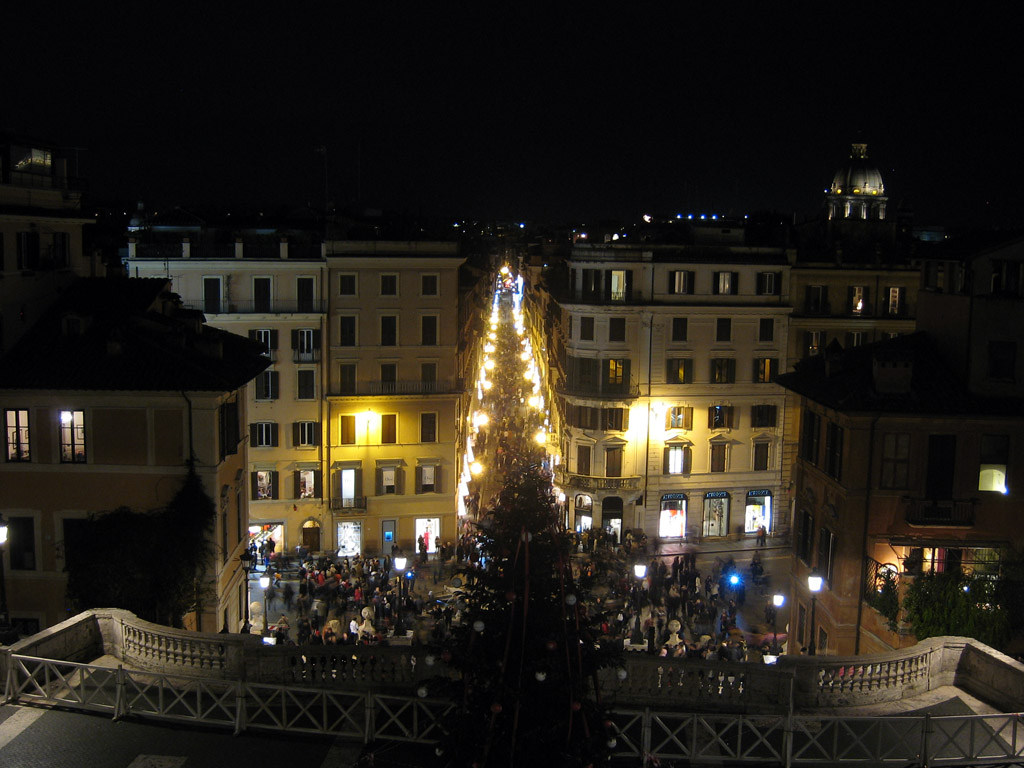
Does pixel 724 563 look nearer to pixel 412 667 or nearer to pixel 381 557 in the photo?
pixel 381 557

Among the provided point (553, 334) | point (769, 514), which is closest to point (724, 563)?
point (769, 514)

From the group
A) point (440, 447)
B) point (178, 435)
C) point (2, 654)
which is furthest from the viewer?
point (440, 447)

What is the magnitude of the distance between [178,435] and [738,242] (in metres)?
33.8

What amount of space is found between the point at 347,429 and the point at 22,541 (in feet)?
71.3

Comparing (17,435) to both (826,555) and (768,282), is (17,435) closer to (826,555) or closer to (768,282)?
(826,555)

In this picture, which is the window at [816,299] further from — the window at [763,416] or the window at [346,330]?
the window at [346,330]

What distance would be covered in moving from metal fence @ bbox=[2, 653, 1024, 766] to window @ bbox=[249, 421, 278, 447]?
29703 mm

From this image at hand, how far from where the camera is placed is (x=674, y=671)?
1909cm

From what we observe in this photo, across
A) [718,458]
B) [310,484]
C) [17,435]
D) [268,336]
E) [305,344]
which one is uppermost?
[268,336]

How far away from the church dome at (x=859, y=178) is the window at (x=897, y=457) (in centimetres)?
5178

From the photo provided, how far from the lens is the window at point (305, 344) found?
49562mm

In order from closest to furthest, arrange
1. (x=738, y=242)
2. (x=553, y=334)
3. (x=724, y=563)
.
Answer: (x=724, y=563)
(x=738, y=242)
(x=553, y=334)

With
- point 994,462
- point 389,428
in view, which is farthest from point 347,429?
point 994,462

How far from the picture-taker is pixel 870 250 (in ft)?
193
